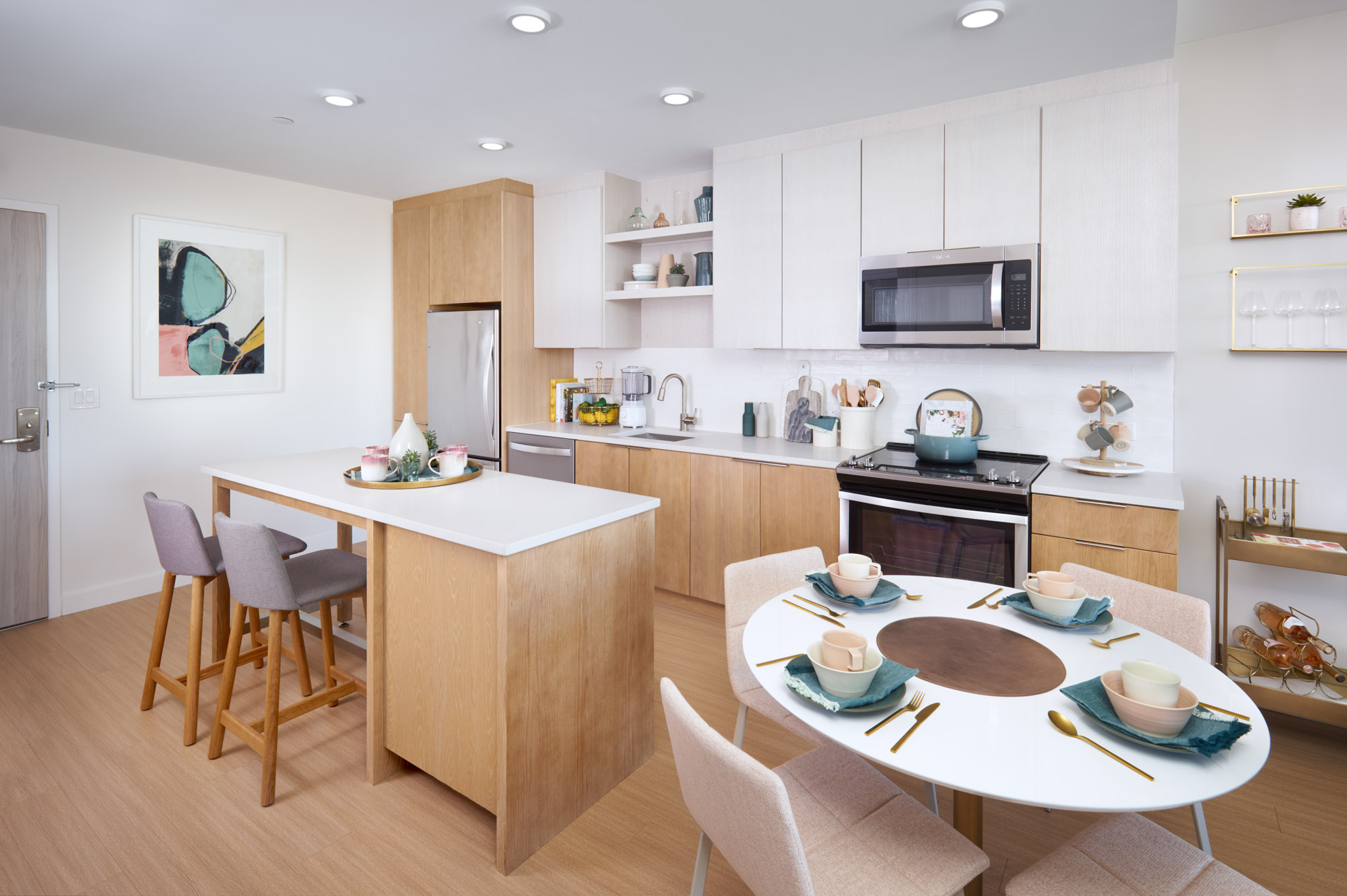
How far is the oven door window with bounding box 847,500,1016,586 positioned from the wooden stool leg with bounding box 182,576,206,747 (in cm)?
264

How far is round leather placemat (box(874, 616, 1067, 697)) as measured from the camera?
4.58 ft

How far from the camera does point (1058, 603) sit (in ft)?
5.47

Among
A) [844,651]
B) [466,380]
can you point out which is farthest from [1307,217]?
[466,380]

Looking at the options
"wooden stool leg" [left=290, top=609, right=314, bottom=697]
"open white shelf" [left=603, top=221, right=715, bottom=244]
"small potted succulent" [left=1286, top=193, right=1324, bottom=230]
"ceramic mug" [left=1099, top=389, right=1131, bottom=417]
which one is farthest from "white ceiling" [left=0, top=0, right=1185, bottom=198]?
"wooden stool leg" [left=290, top=609, right=314, bottom=697]

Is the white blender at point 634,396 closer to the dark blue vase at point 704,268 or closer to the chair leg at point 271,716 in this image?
the dark blue vase at point 704,268

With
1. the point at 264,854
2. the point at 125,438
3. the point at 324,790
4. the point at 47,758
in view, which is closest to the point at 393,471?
the point at 324,790

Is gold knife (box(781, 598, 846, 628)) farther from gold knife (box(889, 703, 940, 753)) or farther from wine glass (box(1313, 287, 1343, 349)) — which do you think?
wine glass (box(1313, 287, 1343, 349))

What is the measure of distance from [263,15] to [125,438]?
9.13ft

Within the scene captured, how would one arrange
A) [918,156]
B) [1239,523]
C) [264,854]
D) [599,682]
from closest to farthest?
1. [264,854]
2. [599,682]
3. [1239,523]
4. [918,156]

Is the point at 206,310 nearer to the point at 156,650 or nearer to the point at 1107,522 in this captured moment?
the point at 156,650

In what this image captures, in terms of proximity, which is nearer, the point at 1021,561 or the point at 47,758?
the point at 47,758

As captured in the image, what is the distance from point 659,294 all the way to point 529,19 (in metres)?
1.99

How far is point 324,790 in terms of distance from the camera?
7.39 feet

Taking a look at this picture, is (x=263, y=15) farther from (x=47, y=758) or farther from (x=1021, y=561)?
(x=1021, y=561)
